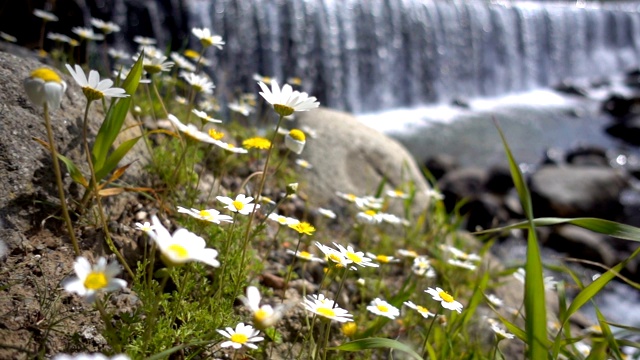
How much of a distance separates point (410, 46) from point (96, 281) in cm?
957

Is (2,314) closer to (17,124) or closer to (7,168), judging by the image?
(7,168)

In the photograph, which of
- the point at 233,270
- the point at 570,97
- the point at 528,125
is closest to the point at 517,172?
the point at 233,270

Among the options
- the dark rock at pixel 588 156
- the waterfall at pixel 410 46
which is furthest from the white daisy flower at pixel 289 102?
the dark rock at pixel 588 156

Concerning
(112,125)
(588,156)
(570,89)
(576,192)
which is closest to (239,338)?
(112,125)

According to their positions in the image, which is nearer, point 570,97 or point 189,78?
point 189,78

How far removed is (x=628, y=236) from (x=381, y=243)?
1.36 meters

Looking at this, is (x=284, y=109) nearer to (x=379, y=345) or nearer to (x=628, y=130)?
(x=379, y=345)

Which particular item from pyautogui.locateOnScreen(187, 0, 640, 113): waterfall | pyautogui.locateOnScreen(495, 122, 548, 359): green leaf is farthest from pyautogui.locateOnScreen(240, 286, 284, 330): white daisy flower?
pyautogui.locateOnScreen(187, 0, 640, 113): waterfall

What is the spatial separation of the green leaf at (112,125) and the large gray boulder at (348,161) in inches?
57.6

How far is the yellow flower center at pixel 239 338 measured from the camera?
117 cm

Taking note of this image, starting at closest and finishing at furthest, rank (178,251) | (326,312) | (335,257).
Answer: (178,251) < (326,312) < (335,257)

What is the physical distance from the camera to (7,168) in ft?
5.22

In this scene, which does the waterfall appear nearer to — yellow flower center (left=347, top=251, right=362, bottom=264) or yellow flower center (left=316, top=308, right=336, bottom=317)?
yellow flower center (left=347, top=251, right=362, bottom=264)

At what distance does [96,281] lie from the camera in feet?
3.26
